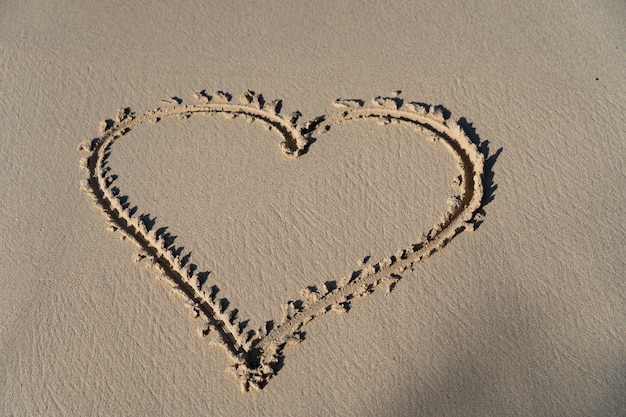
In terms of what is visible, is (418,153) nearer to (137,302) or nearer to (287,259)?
(287,259)

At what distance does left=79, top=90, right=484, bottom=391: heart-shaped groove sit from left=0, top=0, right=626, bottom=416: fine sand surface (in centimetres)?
1

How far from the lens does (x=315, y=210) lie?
3.03 metres

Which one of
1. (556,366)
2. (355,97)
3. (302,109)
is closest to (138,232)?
(302,109)

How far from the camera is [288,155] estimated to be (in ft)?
10.4

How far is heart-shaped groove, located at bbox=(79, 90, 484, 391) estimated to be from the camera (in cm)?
267

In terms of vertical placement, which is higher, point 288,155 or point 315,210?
point 288,155

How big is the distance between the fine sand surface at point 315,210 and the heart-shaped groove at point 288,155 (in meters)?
0.01

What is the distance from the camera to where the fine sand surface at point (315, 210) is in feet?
8.44

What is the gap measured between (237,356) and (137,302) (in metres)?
0.52

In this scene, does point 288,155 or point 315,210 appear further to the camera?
point 288,155

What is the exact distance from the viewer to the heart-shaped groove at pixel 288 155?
8.75 ft

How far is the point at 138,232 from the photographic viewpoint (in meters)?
3.02

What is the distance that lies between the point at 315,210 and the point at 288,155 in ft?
1.08

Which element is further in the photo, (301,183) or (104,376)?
(301,183)
